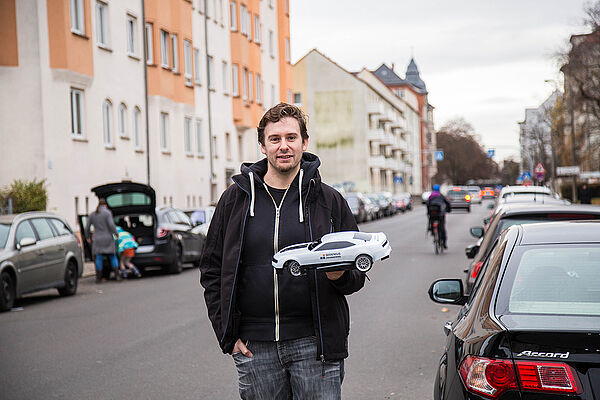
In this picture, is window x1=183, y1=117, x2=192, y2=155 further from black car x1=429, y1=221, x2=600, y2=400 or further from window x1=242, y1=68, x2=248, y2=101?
black car x1=429, y1=221, x2=600, y2=400

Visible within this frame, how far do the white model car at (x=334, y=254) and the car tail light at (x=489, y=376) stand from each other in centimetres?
55

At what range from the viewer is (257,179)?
3.97 m

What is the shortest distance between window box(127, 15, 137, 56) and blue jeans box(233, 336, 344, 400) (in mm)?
30903

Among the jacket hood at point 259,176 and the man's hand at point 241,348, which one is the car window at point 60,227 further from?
the man's hand at point 241,348

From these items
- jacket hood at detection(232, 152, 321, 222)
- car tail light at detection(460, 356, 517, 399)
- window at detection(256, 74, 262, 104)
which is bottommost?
car tail light at detection(460, 356, 517, 399)

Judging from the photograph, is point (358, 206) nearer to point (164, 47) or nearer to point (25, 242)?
point (164, 47)

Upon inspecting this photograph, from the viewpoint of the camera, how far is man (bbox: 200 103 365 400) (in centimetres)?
381

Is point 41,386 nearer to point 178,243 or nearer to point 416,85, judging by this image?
point 178,243

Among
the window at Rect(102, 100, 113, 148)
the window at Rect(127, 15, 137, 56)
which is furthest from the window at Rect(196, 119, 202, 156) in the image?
the window at Rect(102, 100, 113, 148)

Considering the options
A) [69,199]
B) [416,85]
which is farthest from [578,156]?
[416,85]

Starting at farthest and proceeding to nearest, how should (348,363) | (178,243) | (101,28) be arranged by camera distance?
(101,28) → (178,243) → (348,363)

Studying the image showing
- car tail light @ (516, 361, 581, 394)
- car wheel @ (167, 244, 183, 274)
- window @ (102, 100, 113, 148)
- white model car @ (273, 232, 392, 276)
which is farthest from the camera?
window @ (102, 100, 113, 148)

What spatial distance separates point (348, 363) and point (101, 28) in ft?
82.0

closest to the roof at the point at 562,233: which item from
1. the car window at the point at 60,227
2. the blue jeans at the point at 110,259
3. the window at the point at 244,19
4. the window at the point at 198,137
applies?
the car window at the point at 60,227
